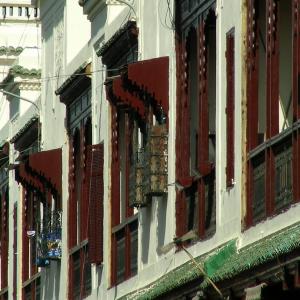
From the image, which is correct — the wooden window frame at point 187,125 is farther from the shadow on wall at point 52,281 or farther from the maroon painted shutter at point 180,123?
the shadow on wall at point 52,281

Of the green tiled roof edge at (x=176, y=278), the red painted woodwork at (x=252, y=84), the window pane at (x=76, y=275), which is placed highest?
the red painted woodwork at (x=252, y=84)

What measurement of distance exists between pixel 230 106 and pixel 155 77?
13.7 ft

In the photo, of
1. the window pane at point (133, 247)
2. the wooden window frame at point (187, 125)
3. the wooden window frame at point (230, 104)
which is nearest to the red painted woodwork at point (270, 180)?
the wooden window frame at point (230, 104)

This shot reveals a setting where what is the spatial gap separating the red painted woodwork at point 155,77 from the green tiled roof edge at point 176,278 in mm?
2764

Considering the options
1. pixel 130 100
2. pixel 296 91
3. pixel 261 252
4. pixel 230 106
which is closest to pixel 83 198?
pixel 130 100

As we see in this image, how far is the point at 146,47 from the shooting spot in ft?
114

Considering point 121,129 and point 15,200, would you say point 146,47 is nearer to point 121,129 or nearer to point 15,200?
point 121,129

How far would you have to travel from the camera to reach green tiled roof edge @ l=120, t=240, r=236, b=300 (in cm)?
2844

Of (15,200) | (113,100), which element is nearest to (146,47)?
(113,100)

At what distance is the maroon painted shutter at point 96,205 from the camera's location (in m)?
38.1

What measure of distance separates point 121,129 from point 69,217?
14.7 ft

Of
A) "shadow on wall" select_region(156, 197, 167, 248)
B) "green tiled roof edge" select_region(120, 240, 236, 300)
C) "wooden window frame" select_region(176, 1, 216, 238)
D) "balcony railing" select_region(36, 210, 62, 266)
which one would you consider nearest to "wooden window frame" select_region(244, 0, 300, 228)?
"green tiled roof edge" select_region(120, 240, 236, 300)

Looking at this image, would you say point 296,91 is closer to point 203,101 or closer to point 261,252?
point 261,252

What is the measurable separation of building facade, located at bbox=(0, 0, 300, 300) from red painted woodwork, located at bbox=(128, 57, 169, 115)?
2 cm
